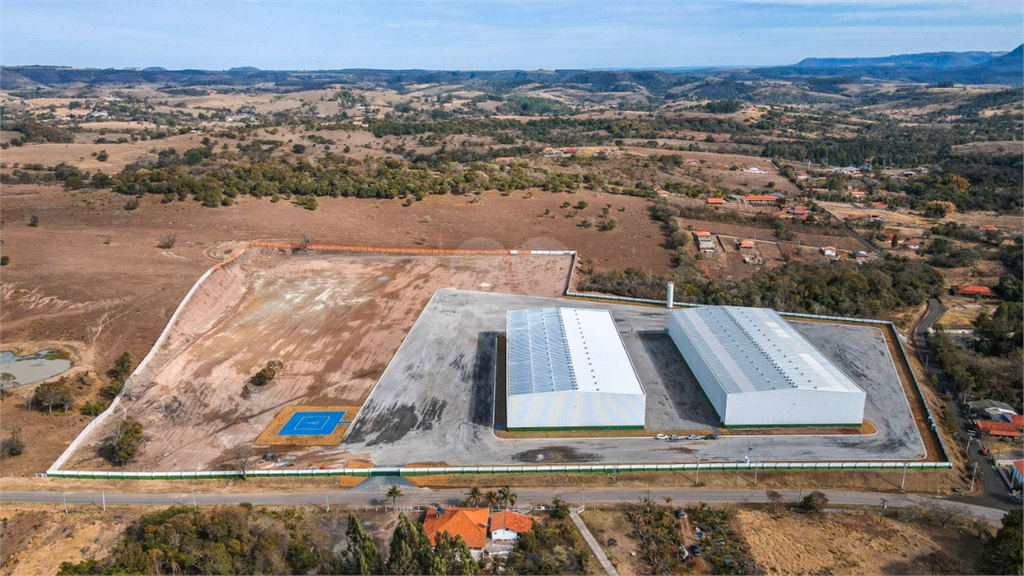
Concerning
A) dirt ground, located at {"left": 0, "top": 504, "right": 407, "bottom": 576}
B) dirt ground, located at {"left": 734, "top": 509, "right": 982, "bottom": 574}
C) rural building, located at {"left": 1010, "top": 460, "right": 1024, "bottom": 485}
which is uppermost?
rural building, located at {"left": 1010, "top": 460, "right": 1024, "bottom": 485}

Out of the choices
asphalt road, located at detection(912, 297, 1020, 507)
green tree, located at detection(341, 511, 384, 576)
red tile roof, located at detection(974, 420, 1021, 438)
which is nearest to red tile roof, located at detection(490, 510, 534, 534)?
green tree, located at detection(341, 511, 384, 576)

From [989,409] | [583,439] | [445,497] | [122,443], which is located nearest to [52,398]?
[122,443]

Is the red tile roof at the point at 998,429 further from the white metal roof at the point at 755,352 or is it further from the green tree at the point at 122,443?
the green tree at the point at 122,443

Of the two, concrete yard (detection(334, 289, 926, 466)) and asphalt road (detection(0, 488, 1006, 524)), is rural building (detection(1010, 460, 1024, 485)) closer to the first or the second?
asphalt road (detection(0, 488, 1006, 524))

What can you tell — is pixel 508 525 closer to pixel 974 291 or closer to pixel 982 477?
pixel 982 477

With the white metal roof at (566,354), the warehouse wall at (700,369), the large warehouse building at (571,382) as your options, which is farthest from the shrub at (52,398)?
the warehouse wall at (700,369)
